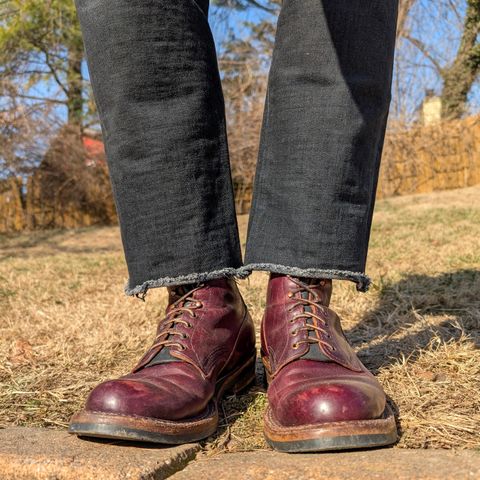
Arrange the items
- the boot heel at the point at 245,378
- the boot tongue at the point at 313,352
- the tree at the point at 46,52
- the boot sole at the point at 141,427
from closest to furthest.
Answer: the boot sole at the point at 141,427 → the boot tongue at the point at 313,352 → the boot heel at the point at 245,378 → the tree at the point at 46,52

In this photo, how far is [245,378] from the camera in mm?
1134

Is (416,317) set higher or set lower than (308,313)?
lower

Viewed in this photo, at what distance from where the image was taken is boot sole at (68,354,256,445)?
2.74ft

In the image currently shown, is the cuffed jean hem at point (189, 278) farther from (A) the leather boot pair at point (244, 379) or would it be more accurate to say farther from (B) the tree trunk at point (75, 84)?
(B) the tree trunk at point (75, 84)

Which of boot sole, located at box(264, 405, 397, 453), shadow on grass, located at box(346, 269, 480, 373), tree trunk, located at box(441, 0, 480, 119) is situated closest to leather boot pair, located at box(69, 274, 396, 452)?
boot sole, located at box(264, 405, 397, 453)

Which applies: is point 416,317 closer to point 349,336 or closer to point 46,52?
point 349,336

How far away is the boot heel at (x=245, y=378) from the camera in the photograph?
1.10m

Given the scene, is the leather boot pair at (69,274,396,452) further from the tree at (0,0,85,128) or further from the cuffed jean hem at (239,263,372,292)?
the tree at (0,0,85,128)

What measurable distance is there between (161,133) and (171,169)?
0.06 meters

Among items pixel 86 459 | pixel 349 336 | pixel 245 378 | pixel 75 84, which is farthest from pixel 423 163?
pixel 86 459

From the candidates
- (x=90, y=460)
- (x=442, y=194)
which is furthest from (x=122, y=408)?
(x=442, y=194)

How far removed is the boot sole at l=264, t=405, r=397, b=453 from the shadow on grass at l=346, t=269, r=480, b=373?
0.39 m

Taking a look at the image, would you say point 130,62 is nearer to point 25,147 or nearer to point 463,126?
point 25,147

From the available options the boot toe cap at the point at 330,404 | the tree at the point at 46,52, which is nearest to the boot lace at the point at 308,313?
the boot toe cap at the point at 330,404
